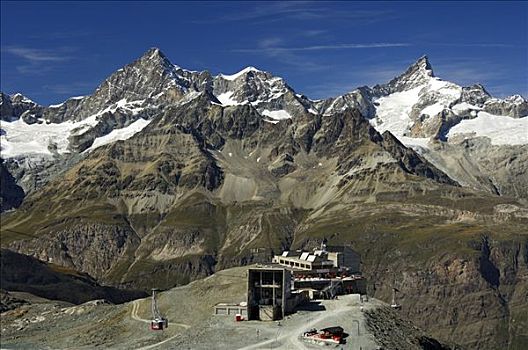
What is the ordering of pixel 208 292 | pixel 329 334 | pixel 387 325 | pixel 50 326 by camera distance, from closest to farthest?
pixel 329 334 → pixel 387 325 → pixel 208 292 → pixel 50 326

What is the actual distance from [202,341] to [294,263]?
55.4 metres

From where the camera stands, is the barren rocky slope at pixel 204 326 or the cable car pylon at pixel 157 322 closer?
the barren rocky slope at pixel 204 326

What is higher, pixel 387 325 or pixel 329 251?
pixel 329 251

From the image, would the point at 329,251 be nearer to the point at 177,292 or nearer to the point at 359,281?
the point at 359,281

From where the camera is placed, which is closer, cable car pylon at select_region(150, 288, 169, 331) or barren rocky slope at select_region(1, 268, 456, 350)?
barren rocky slope at select_region(1, 268, 456, 350)

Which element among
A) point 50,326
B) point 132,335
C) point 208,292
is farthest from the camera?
point 50,326

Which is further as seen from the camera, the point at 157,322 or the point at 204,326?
the point at 157,322

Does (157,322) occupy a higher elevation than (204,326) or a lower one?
lower

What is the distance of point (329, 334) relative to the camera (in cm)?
11700

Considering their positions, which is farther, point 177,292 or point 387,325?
point 177,292

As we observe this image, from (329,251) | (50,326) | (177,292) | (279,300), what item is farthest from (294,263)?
(50,326)

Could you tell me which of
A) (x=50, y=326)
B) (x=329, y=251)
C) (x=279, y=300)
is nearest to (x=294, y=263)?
(x=329, y=251)

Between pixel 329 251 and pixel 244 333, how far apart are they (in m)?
62.6

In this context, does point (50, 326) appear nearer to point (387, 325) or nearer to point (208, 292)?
point (208, 292)
